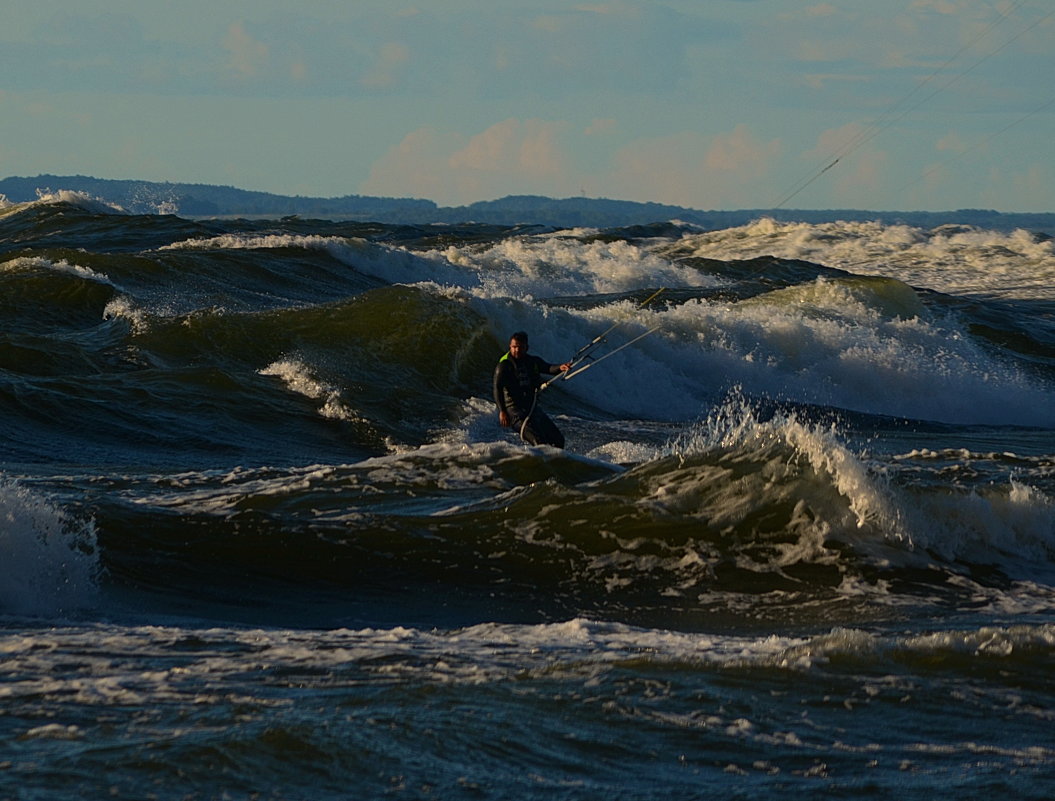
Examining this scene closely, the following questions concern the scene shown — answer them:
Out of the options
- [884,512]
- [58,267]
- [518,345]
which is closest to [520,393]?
[518,345]

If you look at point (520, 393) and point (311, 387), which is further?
point (311, 387)

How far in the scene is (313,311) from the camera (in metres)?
20.5

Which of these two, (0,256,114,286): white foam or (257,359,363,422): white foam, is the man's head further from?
(0,256,114,286): white foam

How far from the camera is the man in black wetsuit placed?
45.2ft

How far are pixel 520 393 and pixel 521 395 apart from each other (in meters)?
0.03

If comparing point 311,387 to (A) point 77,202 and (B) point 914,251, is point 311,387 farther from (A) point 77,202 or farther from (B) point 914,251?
(B) point 914,251

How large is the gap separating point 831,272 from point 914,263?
599 centimetres

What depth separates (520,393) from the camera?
13836mm

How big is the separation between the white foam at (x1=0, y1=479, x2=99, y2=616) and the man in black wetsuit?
4534mm

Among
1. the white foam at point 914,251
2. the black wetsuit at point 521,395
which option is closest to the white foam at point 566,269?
the white foam at point 914,251

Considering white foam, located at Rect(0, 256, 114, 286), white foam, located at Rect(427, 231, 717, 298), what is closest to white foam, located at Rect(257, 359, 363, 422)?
white foam, located at Rect(0, 256, 114, 286)

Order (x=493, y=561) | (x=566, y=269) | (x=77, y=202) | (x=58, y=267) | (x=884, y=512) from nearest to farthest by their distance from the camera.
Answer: (x=493, y=561), (x=884, y=512), (x=58, y=267), (x=566, y=269), (x=77, y=202)

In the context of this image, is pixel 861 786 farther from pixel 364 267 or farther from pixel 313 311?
pixel 364 267

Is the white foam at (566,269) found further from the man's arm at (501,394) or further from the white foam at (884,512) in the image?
the white foam at (884,512)
